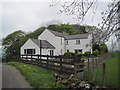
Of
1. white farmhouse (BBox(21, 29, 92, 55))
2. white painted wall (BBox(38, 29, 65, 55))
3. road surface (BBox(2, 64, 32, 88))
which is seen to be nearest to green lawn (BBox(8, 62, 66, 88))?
road surface (BBox(2, 64, 32, 88))

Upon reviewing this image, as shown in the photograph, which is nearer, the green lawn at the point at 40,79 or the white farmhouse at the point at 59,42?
the green lawn at the point at 40,79

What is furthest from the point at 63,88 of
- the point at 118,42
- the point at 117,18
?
the point at 117,18

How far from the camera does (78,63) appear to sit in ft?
25.4

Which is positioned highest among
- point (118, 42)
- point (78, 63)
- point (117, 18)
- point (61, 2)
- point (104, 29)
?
point (61, 2)

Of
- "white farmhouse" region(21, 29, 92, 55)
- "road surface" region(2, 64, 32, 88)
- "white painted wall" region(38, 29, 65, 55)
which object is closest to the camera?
"road surface" region(2, 64, 32, 88)

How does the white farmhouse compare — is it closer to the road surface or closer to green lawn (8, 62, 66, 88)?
green lawn (8, 62, 66, 88)

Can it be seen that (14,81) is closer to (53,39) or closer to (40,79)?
(40,79)

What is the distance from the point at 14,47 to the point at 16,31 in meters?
5.84

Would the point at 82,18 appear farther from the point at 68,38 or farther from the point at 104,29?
the point at 68,38

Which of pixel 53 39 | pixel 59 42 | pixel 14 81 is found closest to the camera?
pixel 14 81

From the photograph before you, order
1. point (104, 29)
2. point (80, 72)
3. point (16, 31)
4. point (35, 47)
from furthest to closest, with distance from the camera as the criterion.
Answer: point (16, 31), point (35, 47), point (80, 72), point (104, 29)

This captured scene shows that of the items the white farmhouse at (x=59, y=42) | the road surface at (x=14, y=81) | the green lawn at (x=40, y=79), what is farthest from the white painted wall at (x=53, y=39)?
the road surface at (x=14, y=81)

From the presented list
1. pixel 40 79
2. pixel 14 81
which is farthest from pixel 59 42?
pixel 14 81

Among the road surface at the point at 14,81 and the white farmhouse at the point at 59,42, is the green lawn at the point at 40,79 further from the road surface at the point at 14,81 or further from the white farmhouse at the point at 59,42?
the white farmhouse at the point at 59,42
